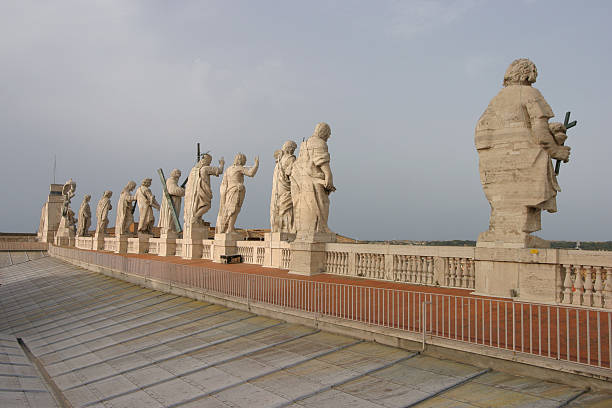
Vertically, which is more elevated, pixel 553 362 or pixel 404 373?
pixel 553 362

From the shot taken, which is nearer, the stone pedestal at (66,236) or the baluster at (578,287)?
the baluster at (578,287)

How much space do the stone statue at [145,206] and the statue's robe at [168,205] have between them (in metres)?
2.85

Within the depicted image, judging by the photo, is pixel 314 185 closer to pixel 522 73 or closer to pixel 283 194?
pixel 283 194

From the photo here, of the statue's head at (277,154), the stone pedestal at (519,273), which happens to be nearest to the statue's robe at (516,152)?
the stone pedestal at (519,273)

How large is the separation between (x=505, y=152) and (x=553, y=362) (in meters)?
4.82

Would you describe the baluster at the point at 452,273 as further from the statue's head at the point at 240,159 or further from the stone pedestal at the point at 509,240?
the statue's head at the point at 240,159

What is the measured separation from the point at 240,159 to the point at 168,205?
290 inches

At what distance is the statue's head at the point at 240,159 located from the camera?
18.4 meters

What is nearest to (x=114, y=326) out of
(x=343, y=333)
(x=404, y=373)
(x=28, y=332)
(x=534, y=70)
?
(x=28, y=332)

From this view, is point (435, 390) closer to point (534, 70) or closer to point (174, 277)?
point (534, 70)

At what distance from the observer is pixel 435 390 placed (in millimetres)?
4965

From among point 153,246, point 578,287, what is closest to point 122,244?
point 153,246

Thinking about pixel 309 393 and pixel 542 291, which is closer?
pixel 309 393

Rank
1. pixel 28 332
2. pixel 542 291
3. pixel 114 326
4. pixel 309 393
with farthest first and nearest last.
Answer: pixel 28 332, pixel 114 326, pixel 542 291, pixel 309 393
